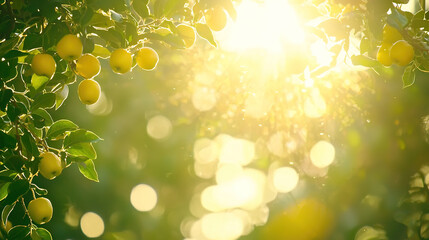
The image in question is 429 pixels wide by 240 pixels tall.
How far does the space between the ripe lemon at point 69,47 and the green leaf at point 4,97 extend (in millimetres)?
375

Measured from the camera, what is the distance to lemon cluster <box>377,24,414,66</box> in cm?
263

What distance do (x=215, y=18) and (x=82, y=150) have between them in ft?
3.17

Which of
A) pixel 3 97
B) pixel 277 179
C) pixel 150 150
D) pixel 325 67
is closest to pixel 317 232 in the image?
pixel 277 179

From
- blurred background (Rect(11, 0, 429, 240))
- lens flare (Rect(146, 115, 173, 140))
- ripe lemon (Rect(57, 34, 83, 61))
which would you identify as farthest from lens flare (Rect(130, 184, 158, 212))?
ripe lemon (Rect(57, 34, 83, 61))

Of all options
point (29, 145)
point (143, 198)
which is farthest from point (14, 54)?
point (143, 198)

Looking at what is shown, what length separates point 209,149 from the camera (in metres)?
10.7

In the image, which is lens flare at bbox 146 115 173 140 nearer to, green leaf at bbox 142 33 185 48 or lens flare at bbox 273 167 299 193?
lens flare at bbox 273 167 299 193

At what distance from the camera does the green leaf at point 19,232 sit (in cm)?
271

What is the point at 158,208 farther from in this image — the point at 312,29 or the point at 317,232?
the point at 312,29

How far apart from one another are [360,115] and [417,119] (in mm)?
1146

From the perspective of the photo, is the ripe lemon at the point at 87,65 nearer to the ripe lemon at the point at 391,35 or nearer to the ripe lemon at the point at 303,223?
the ripe lemon at the point at 391,35

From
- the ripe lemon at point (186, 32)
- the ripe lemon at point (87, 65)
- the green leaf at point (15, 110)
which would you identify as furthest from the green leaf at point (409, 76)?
the green leaf at point (15, 110)

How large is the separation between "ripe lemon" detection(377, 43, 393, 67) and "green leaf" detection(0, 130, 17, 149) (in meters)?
1.96

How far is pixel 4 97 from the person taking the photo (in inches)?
102
